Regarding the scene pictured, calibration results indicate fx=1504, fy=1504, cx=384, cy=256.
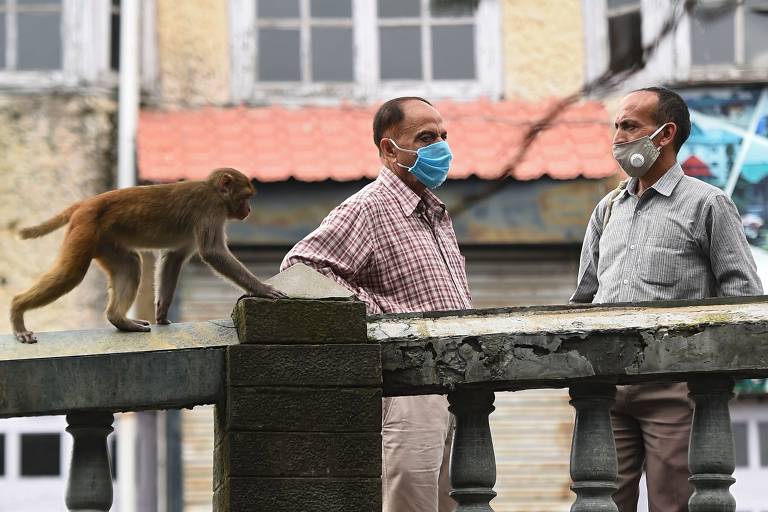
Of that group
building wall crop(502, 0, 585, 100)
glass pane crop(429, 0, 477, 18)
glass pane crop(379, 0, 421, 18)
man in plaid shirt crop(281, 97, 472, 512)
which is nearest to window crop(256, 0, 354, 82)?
glass pane crop(379, 0, 421, 18)

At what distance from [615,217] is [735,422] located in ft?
24.4

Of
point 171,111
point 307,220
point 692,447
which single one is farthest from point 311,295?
point 171,111

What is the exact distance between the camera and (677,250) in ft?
16.8

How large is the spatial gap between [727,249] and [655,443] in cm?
69

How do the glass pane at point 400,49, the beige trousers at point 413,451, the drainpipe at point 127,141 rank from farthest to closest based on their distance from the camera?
the glass pane at point 400,49 → the drainpipe at point 127,141 → the beige trousers at point 413,451

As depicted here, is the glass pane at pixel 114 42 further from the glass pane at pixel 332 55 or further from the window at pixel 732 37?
the window at pixel 732 37

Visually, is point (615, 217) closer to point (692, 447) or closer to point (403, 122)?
point (403, 122)

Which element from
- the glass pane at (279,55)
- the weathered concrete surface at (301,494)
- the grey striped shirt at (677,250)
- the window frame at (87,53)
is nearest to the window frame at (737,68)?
the glass pane at (279,55)

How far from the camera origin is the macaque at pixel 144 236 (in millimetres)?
4957

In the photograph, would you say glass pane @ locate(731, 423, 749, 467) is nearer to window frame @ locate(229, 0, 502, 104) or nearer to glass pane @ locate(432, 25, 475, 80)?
window frame @ locate(229, 0, 502, 104)

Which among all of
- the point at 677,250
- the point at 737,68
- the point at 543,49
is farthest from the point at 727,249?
the point at 543,49

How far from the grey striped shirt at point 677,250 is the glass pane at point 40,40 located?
8526 mm

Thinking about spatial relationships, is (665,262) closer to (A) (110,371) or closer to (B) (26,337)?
(A) (110,371)

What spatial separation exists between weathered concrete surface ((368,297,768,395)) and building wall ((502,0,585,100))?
9154 millimetres
